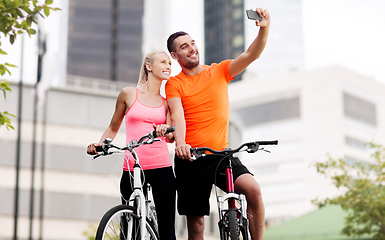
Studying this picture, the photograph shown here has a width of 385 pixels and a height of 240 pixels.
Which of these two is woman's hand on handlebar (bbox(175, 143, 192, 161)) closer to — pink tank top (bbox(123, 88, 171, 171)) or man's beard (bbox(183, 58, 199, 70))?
pink tank top (bbox(123, 88, 171, 171))

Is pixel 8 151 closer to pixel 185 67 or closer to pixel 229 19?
pixel 185 67

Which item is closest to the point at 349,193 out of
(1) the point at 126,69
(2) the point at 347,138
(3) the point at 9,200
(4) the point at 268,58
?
(3) the point at 9,200

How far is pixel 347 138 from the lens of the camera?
92.6 meters

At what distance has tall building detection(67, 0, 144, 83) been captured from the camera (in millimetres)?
103062

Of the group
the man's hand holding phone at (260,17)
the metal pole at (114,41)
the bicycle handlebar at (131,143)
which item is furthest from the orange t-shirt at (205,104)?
the metal pole at (114,41)

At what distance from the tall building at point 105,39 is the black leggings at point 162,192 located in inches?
3847

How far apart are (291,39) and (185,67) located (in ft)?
467

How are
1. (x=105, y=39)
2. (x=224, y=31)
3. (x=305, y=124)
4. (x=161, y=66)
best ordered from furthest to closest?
(x=224, y=31) → (x=105, y=39) → (x=305, y=124) → (x=161, y=66)

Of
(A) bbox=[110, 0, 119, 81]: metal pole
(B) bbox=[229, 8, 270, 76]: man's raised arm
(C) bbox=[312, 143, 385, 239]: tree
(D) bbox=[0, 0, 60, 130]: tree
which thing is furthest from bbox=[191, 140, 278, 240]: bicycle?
(A) bbox=[110, 0, 119, 81]: metal pole

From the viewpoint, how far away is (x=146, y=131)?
16.4 feet

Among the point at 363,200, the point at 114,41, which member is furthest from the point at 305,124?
the point at 363,200

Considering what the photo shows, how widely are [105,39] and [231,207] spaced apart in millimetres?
101843

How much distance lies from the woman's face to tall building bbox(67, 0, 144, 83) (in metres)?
97.5

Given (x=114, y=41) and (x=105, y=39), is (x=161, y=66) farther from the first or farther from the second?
(x=105, y=39)
